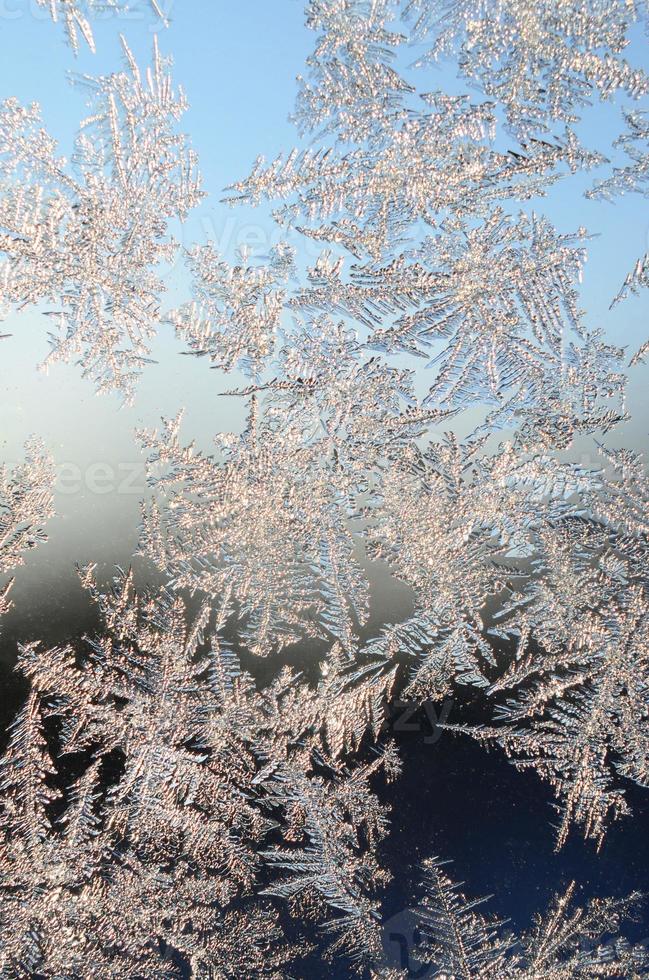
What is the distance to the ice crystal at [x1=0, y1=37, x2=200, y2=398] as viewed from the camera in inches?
21.8

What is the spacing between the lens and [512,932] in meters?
0.59

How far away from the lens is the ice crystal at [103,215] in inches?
21.8

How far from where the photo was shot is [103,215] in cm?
57

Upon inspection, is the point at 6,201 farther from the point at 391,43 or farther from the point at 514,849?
the point at 514,849

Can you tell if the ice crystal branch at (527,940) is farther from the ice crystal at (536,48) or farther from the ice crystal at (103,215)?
the ice crystal at (536,48)

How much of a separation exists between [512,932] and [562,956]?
0.05m

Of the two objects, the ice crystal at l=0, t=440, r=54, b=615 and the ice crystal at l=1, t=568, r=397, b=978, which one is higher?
the ice crystal at l=0, t=440, r=54, b=615

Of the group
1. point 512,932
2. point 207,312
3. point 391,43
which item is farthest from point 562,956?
point 391,43
